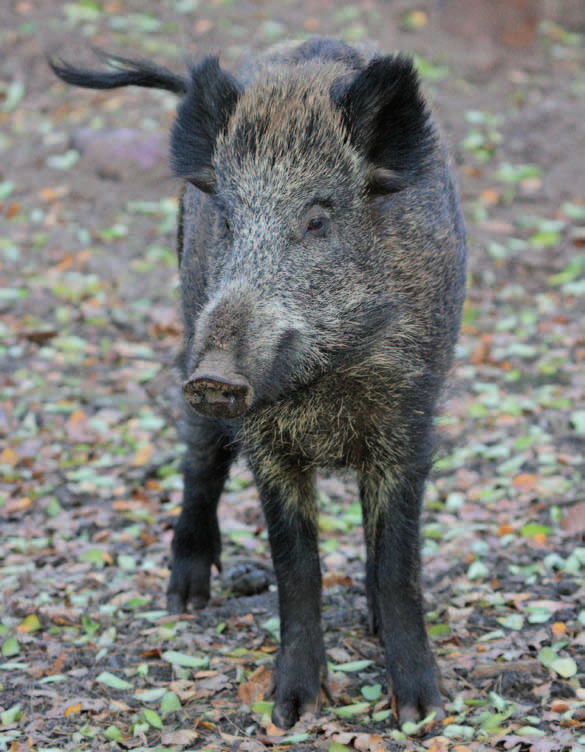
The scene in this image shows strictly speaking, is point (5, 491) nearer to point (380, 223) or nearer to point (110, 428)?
point (110, 428)

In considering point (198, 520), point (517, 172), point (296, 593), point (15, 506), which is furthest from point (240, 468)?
point (517, 172)

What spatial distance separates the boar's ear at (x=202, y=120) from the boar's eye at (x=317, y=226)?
0.53 metres

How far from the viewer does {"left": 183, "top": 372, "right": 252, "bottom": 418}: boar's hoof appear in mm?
3244

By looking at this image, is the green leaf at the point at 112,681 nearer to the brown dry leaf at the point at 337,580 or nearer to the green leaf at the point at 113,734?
the green leaf at the point at 113,734

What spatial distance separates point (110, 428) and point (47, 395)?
2.09 ft

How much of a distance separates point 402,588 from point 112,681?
1.35 meters

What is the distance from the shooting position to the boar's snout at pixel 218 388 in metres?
3.25

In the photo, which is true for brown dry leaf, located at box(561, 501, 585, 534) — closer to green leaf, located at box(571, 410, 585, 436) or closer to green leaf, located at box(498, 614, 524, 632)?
green leaf, located at box(498, 614, 524, 632)

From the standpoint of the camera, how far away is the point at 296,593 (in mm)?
Answer: 4336

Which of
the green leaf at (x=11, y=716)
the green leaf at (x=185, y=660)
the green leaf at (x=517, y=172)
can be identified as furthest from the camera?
the green leaf at (x=517, y=172)

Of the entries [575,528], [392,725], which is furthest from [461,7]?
[392,725]

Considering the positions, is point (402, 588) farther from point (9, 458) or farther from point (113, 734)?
point (9, 458)

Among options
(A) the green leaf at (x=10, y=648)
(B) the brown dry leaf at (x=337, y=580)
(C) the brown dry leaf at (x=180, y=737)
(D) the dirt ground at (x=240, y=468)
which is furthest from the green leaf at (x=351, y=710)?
(A) the green leaf at (x=10, y=648)

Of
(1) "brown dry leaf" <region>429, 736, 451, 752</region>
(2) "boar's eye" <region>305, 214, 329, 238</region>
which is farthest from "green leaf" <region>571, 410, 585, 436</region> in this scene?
(2) "boar's eye" <region>305, 214, 329, 238</region>
